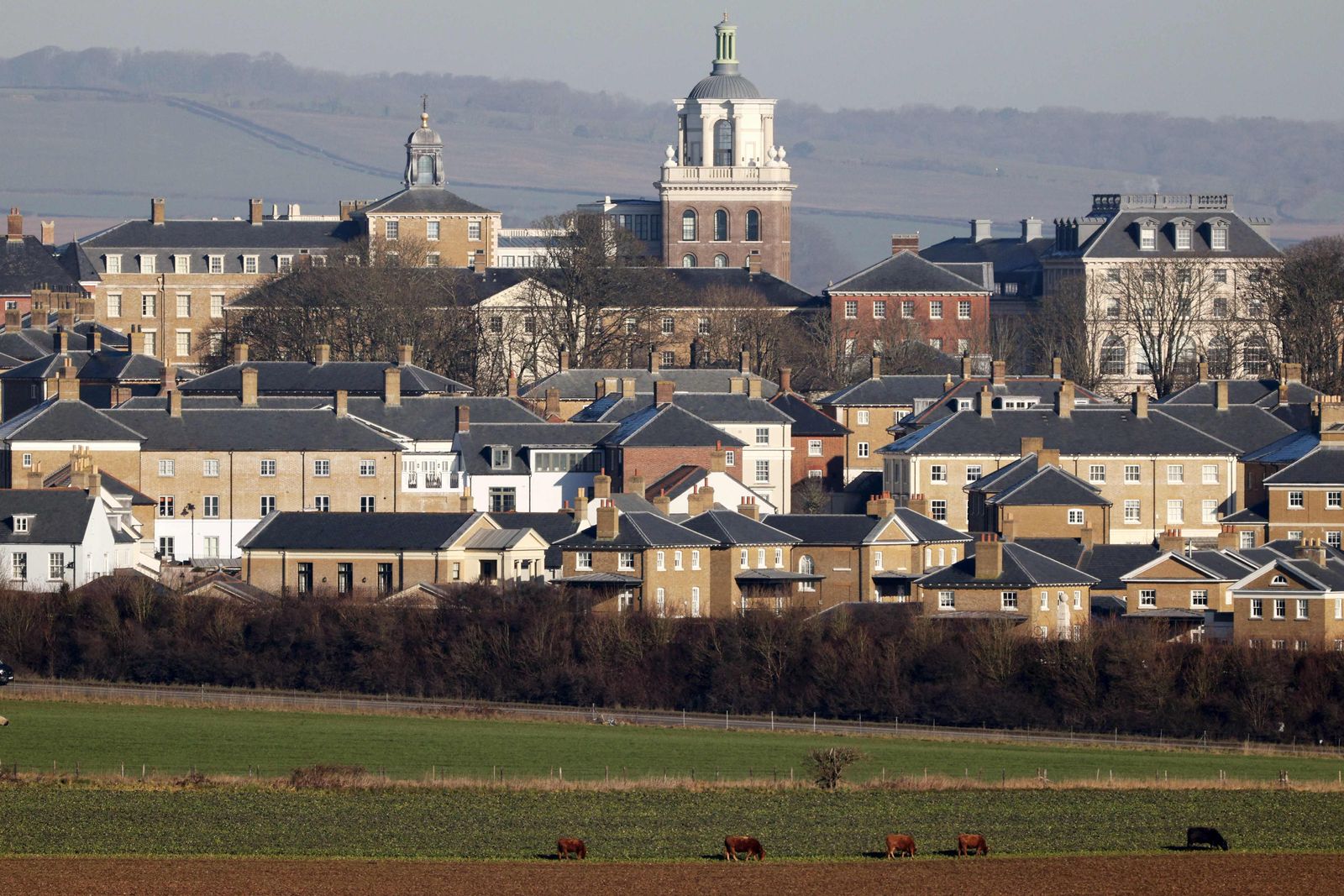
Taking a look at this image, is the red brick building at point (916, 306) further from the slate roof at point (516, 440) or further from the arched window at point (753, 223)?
the slate roof at point (516, 440)

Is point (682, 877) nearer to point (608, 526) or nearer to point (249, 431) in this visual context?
point (608, 526)

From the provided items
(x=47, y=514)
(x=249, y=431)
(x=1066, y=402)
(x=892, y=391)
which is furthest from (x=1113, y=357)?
(x=47, y=514)

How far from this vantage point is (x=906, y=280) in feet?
461

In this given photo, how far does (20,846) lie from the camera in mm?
50094

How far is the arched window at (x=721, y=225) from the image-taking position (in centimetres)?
16888

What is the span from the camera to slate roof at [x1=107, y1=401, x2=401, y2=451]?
99.0 meters

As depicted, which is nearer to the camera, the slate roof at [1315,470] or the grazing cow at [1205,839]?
the grazing cow at [1205,839]

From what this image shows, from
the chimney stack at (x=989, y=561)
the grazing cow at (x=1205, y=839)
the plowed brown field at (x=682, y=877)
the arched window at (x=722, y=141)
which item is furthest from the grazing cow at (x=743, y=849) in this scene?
the arched window at (x=722, y=141)

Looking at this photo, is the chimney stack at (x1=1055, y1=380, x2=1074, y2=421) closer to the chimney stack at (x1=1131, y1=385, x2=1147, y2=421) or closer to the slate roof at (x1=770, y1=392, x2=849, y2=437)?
the chimney stack at (x1=1131, y1=385, x2=1147, y2=421)

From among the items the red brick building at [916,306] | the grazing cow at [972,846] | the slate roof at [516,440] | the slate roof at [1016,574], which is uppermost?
the red brick building at [916,306]

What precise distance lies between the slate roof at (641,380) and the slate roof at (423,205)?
1289 inches

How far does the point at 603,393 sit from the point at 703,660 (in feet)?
131

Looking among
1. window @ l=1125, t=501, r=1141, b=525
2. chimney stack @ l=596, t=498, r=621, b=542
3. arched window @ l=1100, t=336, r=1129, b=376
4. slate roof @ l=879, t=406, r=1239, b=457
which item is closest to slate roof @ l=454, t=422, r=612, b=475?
slate roof @ l=879, t=406, r=1239, b=457

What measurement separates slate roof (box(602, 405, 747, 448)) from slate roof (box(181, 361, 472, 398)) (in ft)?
29.2
